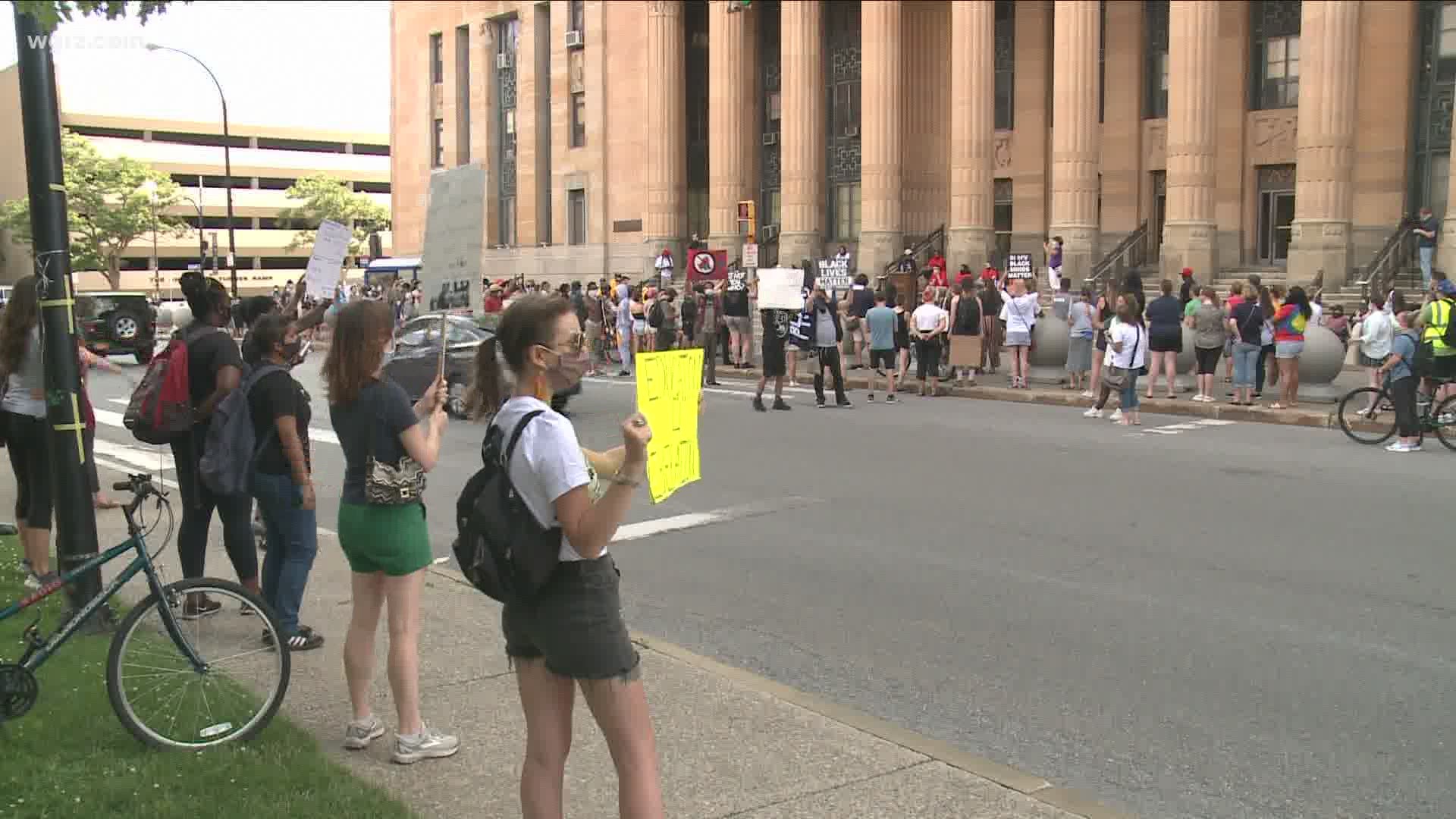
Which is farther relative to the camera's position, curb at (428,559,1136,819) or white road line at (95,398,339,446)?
white road line at (95,398,339,446)

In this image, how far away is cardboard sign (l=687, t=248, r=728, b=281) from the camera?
33.7 metres

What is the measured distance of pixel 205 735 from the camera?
5.36 m

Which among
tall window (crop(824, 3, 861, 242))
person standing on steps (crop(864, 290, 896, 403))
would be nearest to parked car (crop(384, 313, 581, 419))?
person standing on steps (crop(864, 290, 896, 403))

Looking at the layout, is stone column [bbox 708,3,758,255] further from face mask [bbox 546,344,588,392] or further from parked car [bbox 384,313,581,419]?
face mask [bbox 546,344,588,392]

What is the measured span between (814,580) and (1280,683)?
3199 mm

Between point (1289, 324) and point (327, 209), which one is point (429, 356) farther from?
point (327, 209)

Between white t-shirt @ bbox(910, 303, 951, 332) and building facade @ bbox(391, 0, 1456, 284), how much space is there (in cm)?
1178

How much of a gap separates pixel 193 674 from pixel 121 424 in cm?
1635

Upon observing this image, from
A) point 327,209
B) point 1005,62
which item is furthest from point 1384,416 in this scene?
point 327,209

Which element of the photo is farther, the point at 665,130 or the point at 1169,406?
the point at 665,130

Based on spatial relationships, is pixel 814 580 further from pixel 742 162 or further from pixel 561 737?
pixel 742 162

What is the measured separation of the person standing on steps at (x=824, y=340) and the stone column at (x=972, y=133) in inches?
669

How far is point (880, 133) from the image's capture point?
3897 cm

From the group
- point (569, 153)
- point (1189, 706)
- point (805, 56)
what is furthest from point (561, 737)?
point (569, 153)
